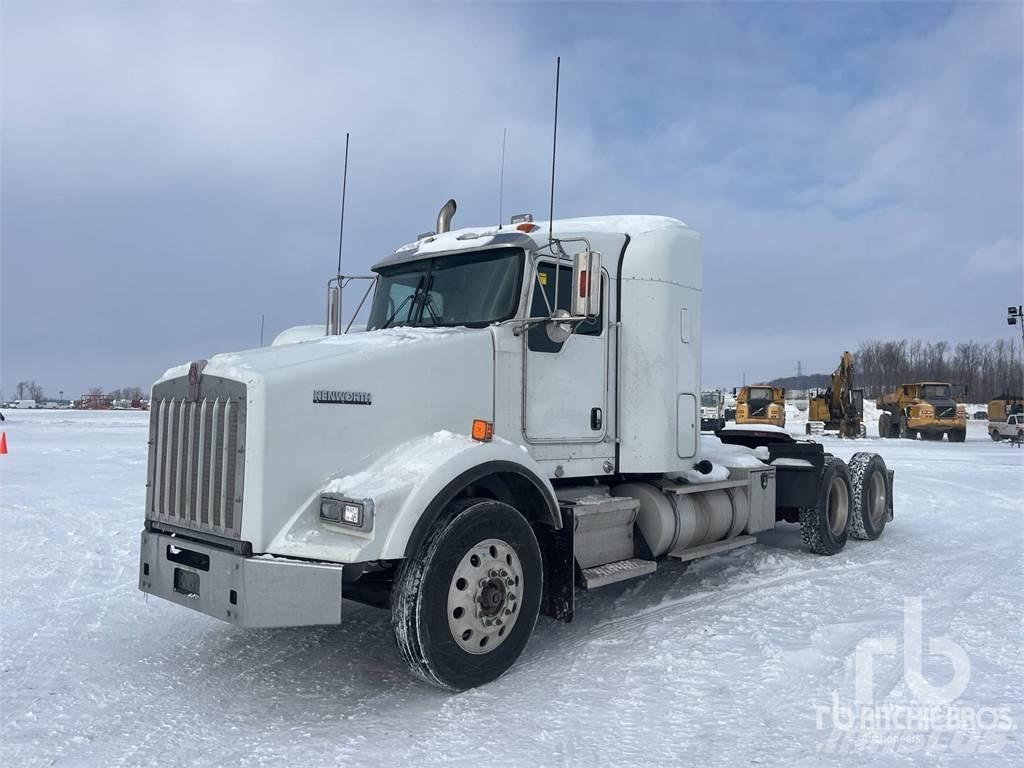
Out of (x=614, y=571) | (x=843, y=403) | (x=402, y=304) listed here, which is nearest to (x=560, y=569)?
(x=614, y=571)

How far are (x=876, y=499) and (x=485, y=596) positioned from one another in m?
7.22

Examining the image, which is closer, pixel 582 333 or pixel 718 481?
pixel 582 333

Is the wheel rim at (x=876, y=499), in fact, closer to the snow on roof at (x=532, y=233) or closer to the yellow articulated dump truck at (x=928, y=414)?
the snow on roof at (x=532, y=233)

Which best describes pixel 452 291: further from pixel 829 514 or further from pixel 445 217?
pixel 829 514

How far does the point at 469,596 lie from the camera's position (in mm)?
4789

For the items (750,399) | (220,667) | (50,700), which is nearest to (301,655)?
(220,667)

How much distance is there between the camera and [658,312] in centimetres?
666

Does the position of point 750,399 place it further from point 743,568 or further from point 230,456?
point 230,456

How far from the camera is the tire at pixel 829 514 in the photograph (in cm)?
897

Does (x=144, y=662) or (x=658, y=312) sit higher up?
(x=658, y=312)

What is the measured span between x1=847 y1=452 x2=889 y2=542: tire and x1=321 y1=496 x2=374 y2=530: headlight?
747cm

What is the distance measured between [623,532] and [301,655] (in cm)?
258

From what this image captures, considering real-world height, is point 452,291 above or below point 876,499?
above

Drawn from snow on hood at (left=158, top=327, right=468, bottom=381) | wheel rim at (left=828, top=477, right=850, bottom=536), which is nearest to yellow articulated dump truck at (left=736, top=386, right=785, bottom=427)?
wheel rim at (left=828, top=477, right=850, bottom=536)
